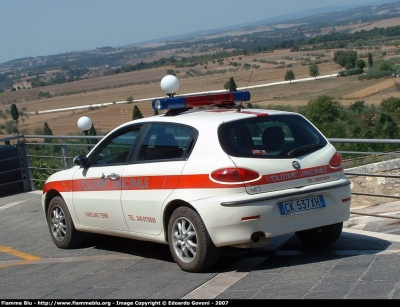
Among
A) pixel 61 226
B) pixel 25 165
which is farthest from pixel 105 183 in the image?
pixel 25 165

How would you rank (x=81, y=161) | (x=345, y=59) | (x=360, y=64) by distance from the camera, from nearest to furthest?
(x=81, y=161), (x=360, y=64), (x=345, y=59)

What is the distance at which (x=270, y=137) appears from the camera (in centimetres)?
613

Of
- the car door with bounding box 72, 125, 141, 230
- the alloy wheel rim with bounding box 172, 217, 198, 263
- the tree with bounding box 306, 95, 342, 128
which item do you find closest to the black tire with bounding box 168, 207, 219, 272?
the alloy wheel rim with bounding box 172, 217, 198, 263

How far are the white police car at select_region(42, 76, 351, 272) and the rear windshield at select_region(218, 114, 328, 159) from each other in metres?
0.01

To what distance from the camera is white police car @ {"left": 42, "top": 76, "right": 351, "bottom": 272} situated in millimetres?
5730

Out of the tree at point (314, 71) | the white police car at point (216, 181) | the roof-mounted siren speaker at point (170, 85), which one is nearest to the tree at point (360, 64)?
the tree at point (314, 71)

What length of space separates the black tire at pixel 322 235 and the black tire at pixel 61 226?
265 cm

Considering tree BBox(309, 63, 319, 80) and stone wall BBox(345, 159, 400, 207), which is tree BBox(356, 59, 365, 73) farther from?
stone wall BBox(345, 159, 400, 207)

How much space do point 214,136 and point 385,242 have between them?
212cm

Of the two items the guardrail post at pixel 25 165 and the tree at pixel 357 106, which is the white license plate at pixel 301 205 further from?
the tree at pixel 357 106

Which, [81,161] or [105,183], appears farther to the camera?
[81,161]

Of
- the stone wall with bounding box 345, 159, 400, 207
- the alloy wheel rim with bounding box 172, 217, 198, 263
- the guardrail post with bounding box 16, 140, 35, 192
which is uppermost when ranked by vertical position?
the alloy wheel rim with bounding box 172, 217, 198, 263

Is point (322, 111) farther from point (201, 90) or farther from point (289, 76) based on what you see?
point (289, 76)

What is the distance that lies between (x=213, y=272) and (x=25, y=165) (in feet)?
25.6
